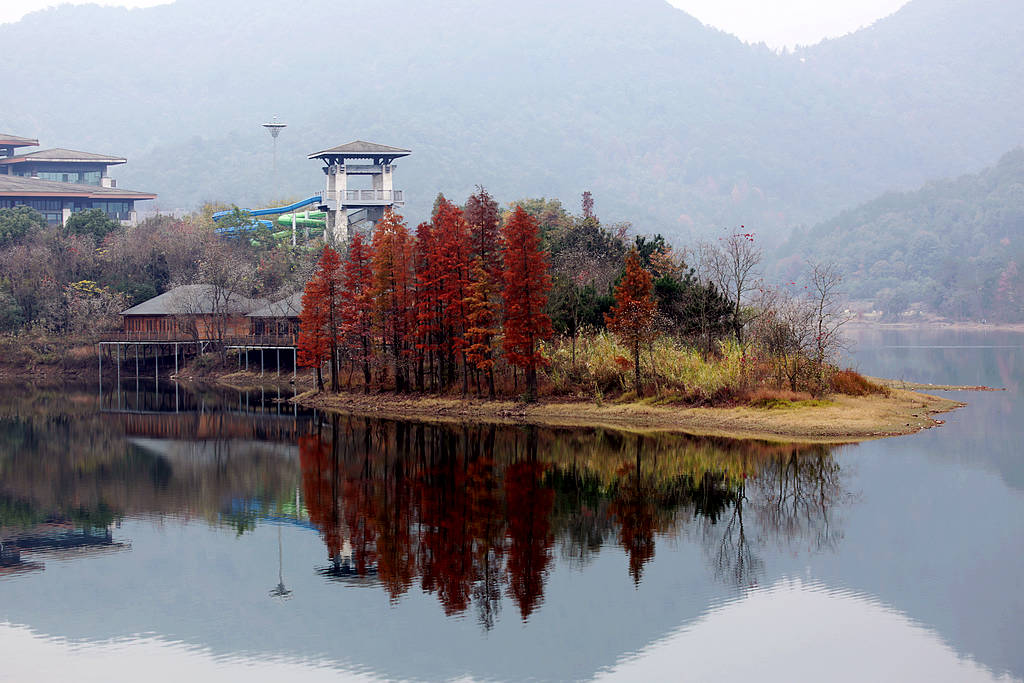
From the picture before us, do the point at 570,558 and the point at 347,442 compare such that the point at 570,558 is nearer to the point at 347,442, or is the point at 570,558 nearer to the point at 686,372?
the point at 347,442

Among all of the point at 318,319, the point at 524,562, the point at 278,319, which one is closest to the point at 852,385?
the point at 318,319

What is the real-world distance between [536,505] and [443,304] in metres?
21.4

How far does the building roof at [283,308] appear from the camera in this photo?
63625 millimetres

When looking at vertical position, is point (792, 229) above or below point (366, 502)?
above

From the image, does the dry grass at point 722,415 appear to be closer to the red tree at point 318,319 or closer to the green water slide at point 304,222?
the red tree at point 318,319

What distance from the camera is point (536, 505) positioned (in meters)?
23.6

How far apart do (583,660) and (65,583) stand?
920 centimetres

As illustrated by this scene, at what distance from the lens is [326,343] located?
161ft

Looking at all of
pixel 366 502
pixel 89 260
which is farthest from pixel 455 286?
pixel 89 260

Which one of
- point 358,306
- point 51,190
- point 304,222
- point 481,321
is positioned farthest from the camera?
point 51,190

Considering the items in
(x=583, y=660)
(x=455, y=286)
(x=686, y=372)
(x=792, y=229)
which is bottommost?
(x=583, y=660)

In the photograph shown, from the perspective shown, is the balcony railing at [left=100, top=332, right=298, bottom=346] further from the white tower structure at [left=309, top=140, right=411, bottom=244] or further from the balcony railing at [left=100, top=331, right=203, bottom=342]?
the white tower structure at [left=309, top=140, right=411, bottom=244]

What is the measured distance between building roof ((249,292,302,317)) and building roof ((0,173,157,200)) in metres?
35.4

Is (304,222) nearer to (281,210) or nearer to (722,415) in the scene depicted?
(281,210)
